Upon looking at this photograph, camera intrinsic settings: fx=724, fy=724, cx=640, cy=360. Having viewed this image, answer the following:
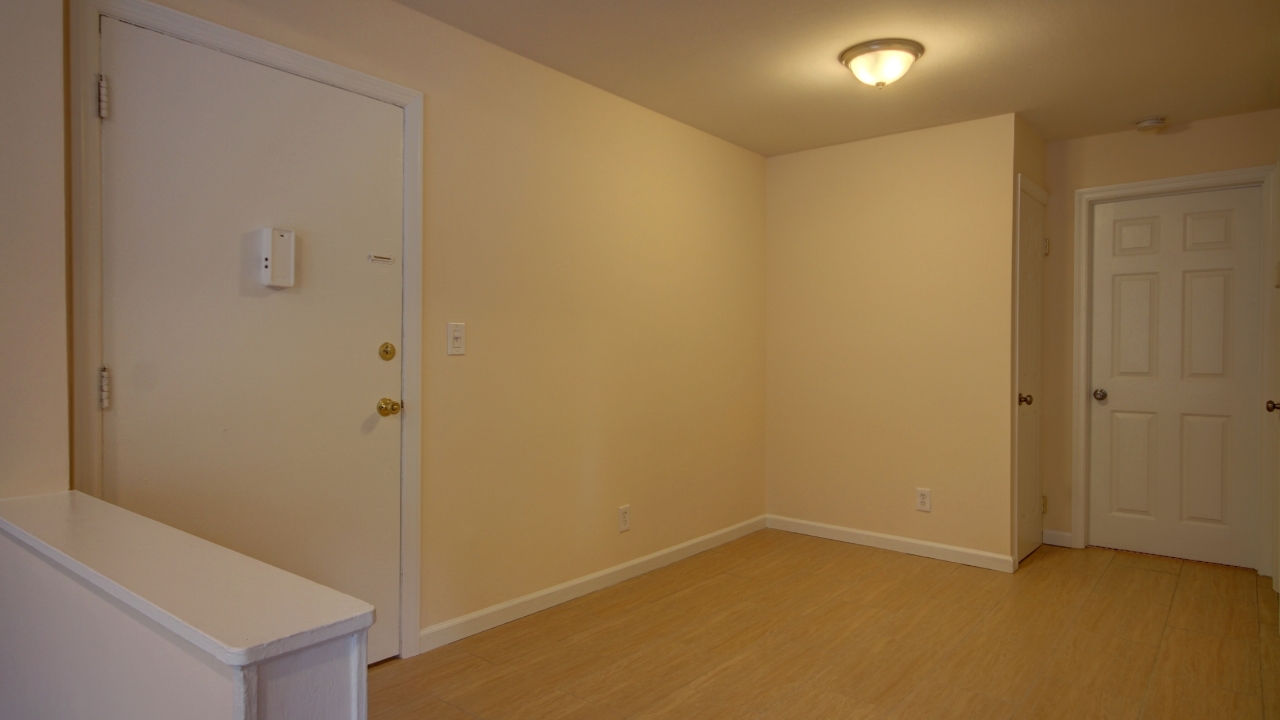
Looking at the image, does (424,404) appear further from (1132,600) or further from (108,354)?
(1132,600)

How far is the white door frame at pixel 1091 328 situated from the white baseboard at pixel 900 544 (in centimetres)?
75

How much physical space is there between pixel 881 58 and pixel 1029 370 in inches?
82.3

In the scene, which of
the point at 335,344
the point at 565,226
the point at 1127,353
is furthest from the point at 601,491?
the point at 1127,353

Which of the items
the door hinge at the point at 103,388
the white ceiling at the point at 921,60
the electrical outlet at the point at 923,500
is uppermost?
the white ceiling at the point at 921,60

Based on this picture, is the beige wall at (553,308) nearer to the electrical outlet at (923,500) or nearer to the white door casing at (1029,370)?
the electrical outlet at (923,500)

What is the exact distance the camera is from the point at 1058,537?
4.22 meters

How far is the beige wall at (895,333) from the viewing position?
12.5 feet

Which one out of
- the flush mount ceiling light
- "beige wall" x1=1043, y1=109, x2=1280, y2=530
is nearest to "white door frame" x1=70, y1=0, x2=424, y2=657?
the flush mount ceiling light

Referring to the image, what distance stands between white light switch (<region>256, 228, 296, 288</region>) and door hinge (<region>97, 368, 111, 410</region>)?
48 cm

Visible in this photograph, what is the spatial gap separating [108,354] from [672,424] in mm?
2530

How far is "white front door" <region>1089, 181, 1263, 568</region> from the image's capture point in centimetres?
375

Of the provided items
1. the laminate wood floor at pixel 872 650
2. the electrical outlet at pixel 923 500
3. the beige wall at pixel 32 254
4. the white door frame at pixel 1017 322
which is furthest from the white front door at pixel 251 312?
the white door frame at pixel 1017 322

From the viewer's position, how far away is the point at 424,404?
2670mm

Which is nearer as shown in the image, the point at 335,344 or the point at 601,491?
the point at 335,344
